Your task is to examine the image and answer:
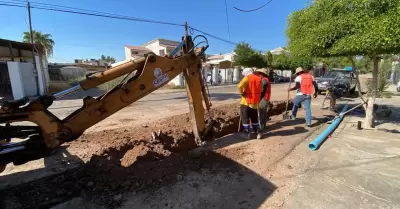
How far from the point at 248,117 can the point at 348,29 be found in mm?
3244

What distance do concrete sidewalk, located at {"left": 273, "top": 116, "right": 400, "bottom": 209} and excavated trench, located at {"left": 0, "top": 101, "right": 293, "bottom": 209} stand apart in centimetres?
145

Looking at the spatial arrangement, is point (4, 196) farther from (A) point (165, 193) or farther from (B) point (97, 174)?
(A) point (165, 193)

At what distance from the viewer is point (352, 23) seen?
18.6 ft

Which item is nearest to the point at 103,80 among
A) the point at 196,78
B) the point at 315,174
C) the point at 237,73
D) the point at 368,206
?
the point at 196,78

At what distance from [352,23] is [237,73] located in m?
26.5

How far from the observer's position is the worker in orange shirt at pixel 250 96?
560 cm

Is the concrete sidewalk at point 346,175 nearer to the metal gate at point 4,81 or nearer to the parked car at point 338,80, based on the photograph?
the parked car at point 338,80

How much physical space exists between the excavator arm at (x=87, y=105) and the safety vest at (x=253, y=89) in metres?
1.55

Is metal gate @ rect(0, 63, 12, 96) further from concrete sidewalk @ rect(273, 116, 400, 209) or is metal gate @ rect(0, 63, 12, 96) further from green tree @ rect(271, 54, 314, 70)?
green tree @ rect(271, 54, 314, 70)

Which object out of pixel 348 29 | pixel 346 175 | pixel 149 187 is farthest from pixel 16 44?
pixel 346 175

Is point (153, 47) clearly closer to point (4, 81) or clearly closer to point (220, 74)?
point (220, 74)

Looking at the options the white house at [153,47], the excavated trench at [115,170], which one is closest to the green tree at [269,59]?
the white house at [153,47]

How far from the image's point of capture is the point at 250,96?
5.66 meters

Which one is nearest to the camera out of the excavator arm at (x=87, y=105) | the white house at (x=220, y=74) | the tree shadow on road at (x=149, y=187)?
the excavator arm at (x=87, y=105)
